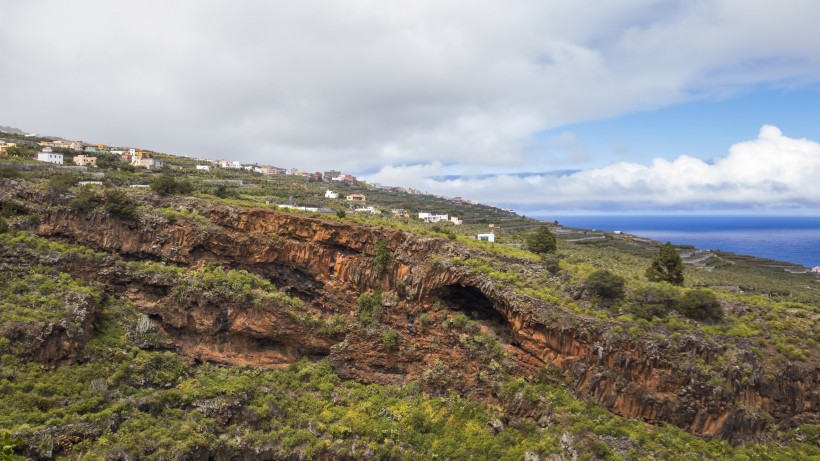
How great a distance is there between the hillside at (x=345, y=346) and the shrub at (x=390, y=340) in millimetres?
136

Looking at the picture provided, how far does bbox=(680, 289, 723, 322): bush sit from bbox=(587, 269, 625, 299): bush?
3.03 meters

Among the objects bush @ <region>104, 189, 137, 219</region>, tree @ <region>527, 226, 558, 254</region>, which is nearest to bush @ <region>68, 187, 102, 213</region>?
bush @ <region>104, 189, 137, 219</region>

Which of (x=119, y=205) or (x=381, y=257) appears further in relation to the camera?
(x=381, y=257)

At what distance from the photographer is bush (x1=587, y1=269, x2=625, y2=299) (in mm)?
A: 22781

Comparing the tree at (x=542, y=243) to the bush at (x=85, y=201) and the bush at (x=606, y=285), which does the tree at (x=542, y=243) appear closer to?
the bush at (x=606, y=285)

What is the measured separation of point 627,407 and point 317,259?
20.0 meters

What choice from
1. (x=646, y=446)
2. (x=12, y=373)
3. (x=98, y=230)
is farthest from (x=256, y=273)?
(x=646, y=446)

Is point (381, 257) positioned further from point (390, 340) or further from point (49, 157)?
point (49, 157)

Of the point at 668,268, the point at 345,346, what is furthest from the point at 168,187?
the point at 668,268

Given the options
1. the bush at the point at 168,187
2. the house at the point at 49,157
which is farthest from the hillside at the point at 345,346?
the house at the point at 49,157

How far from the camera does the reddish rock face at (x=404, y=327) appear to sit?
1866cm

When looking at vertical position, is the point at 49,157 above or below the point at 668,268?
above

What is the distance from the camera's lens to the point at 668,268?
90.2ft

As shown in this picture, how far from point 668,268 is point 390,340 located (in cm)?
1856
